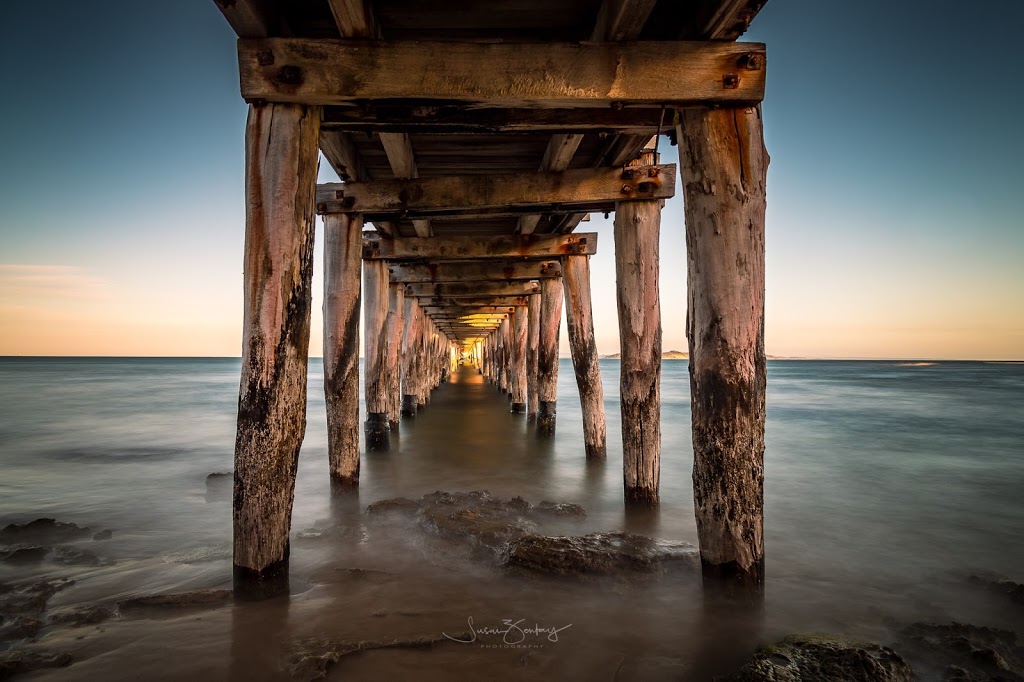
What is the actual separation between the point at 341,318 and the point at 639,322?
99.5 inches

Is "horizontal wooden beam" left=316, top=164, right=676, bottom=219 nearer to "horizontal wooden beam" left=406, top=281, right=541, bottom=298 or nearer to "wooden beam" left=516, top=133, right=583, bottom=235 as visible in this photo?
"wooden beam" left=516, top=133, right=583, bottom=235

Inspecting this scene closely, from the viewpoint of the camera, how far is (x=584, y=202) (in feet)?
15.6

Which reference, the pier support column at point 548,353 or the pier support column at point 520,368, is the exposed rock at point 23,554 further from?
the pier support column at point 520,368

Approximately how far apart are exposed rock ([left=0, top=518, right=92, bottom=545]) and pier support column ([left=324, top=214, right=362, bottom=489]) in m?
2.00

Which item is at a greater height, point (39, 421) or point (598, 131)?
point (598, 131)

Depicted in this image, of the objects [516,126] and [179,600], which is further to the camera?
[516,126]

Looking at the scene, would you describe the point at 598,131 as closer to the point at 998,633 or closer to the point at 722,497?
the point at 722,497

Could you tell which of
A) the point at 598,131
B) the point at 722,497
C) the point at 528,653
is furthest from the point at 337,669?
the point at 598,131

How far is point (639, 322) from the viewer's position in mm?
4535

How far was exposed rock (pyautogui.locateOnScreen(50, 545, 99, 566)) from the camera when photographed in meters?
3.61

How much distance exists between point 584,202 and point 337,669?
3.77 m

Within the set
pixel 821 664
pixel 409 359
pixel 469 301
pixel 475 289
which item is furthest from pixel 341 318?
pixel 469 301

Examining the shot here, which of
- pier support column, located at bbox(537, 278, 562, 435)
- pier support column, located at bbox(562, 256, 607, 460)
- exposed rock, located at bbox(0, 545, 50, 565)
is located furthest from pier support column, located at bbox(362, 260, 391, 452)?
exposed rock, located at bbox(0, 545, 50, 565)

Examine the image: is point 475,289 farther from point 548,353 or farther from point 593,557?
point 593,557
